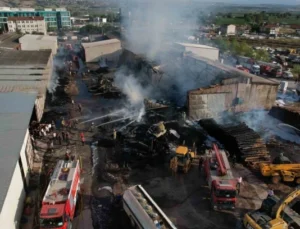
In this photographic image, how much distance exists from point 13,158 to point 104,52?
30.3 metres

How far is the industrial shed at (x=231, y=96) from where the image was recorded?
19330 mm

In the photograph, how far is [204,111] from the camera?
19.6 metres

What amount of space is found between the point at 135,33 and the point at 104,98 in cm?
2202

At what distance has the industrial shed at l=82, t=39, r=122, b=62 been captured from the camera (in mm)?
37969

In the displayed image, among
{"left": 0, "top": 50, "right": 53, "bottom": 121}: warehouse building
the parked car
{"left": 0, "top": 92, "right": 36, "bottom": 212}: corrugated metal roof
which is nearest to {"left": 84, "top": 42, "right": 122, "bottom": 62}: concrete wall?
{"left": 0, "top": 50, "right": 53, "bottom": 121}: warehouse building

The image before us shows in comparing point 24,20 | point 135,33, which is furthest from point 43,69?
point 24,20

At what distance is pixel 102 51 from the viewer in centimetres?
3841

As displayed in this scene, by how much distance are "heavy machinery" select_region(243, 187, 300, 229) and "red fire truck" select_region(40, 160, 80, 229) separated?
6068 mm

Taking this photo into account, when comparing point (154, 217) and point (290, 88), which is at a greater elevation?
point (154, 217)

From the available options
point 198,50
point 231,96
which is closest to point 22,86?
point 231,96

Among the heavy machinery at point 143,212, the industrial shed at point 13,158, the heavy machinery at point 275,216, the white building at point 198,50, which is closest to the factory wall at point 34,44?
the white building at point 198,50

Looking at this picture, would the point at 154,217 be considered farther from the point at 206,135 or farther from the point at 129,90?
the point at 129,90

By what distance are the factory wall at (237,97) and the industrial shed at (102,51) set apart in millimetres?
22259

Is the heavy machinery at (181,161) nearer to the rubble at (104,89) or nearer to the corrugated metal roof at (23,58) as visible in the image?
the rubble at (104,89)
